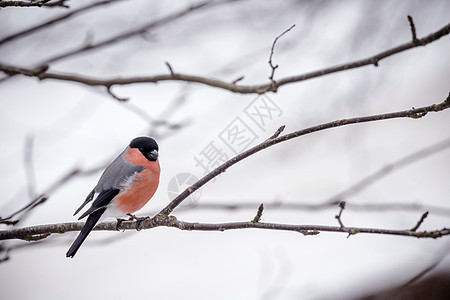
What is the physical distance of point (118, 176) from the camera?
179 cm

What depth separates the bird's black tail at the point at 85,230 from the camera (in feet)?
4.86

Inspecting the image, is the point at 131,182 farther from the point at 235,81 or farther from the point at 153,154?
the point at 235,81

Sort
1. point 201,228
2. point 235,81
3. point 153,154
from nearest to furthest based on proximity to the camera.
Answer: point 201,228 → point 235,81 → point 153,154

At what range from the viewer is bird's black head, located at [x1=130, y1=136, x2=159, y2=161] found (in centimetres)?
174

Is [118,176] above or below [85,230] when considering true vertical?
above

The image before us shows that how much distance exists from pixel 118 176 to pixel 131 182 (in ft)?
0.23

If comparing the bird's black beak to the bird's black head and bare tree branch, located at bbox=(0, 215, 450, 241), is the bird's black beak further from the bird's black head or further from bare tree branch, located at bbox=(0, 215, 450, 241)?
bare tree branch, located at bbox=(0, 215, 450, 241)

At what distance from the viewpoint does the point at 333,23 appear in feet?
15.8

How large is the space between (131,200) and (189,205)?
270 millimetres

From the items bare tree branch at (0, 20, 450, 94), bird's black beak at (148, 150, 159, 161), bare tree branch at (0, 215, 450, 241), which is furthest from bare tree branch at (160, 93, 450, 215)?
bird's black beak at (148, 150, 159, 161)

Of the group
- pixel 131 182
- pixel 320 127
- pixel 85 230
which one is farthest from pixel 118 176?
pixel 320 127

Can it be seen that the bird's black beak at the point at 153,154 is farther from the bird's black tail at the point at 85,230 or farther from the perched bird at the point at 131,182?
the bird's black tail at the point at 85,230

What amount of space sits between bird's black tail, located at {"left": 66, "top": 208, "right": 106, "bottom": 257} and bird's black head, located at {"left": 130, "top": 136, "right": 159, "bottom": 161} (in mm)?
270

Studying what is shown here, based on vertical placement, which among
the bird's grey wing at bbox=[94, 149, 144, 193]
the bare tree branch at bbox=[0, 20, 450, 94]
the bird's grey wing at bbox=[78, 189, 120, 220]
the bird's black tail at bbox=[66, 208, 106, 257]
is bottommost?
the bird's black tail at bbox=[66, 208, 106, 257]
